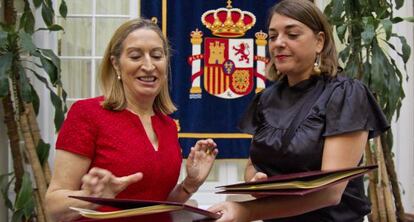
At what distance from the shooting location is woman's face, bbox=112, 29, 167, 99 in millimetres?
1513

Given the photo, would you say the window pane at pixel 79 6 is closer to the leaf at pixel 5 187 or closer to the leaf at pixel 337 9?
the leaf at pixel 5 187

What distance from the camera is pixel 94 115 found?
1.48 metres

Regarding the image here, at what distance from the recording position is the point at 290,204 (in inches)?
49.5

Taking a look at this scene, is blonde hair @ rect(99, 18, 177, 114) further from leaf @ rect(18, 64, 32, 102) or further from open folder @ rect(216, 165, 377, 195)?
leaf @ rect(18, 64, 32, 102)

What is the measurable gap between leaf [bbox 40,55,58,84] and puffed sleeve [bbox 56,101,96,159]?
1.89m

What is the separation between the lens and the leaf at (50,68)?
3279 millimetres

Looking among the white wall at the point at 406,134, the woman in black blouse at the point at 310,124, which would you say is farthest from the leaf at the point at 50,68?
the white wall at the point at 406,134

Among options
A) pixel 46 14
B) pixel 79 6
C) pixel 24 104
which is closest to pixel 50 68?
pixel 24 104

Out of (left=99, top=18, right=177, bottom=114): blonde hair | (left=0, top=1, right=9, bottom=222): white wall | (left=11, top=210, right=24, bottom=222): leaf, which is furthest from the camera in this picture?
(left=0, top=1, right=9, bottom=222): white wall

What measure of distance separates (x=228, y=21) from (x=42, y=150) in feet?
5.19

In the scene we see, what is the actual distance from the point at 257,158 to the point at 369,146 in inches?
89.8

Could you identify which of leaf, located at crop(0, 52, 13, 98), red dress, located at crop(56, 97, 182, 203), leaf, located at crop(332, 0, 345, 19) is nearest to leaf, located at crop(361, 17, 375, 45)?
leaf, located at crop(332, 0, 345, 19)

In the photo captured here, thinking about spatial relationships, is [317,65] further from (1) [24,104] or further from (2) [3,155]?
(2) [3,155]

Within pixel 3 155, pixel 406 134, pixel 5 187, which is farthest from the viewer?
pixel 406 134
